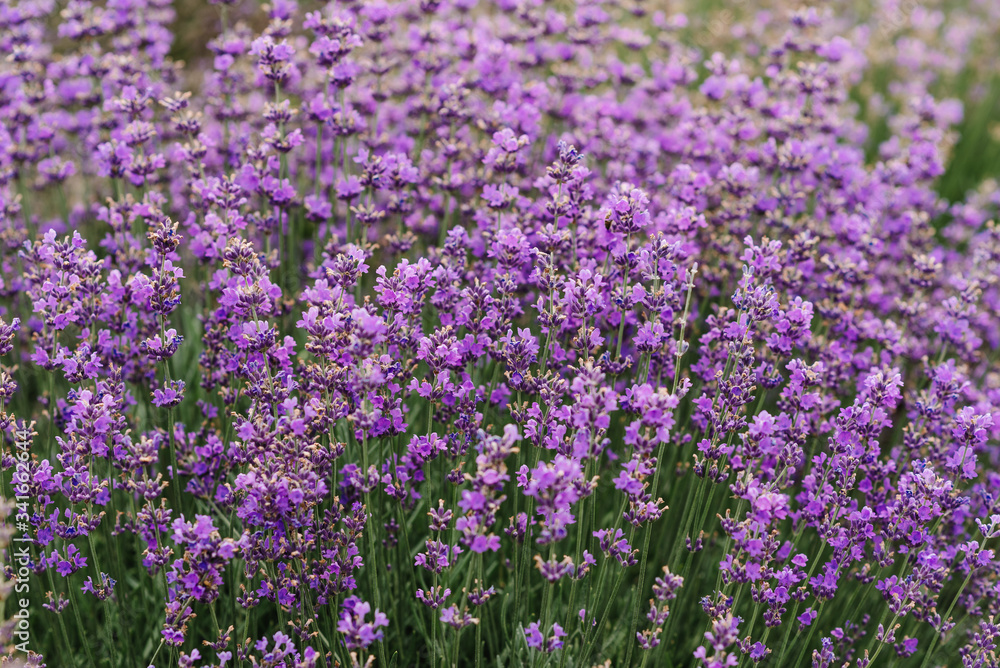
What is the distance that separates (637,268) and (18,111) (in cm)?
381

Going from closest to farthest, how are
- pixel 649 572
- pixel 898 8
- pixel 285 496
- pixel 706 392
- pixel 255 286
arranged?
pixel 285 496 < pixel 255 286 < pixel 706 392 < pixel 649 572 < pixel 898 8

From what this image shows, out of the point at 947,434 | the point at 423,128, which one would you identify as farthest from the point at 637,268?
the point at 423,128

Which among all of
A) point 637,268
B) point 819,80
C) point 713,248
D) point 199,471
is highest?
point 819,80

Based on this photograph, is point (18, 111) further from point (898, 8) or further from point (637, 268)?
point (898, 8)

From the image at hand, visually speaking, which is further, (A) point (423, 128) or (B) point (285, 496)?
(A) point (423, 128)

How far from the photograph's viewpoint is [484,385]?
3.88 m

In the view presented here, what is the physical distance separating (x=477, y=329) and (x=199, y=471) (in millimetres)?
1310

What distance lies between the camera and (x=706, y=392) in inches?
141

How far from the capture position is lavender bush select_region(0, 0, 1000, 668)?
2732mm

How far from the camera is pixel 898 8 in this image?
395 inches

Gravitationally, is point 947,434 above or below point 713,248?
below

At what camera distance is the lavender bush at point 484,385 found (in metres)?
2.73

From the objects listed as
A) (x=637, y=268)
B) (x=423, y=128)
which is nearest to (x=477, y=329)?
(x=637, y=268)

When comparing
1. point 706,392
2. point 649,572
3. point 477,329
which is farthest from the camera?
point 649,572
